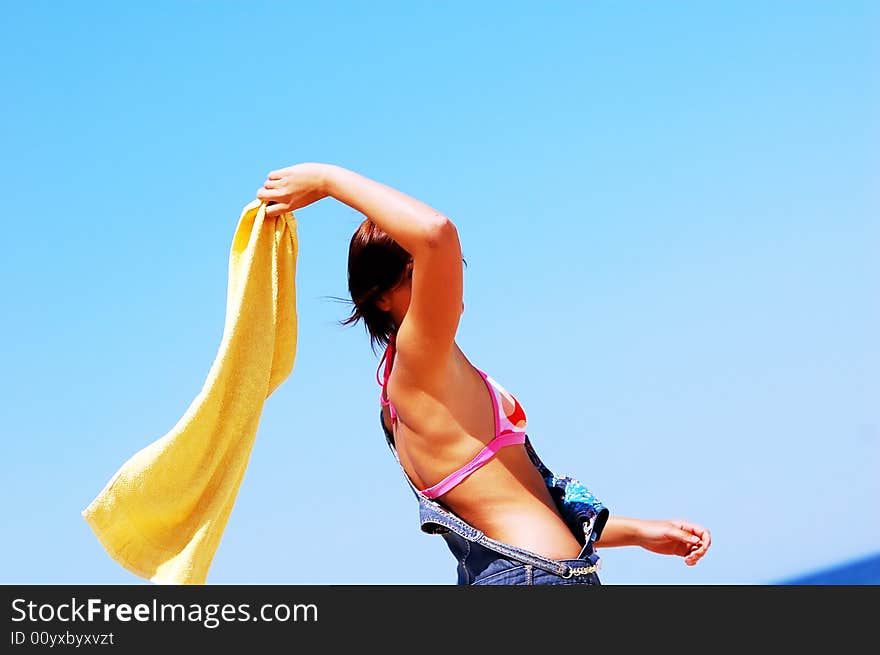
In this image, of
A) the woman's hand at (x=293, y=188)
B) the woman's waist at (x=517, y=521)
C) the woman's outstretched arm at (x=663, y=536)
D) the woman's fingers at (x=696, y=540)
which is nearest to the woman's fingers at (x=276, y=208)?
the woman's hand at (x=293, y=188)

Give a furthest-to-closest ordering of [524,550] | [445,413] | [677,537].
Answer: [677,537]
[445,413]
[524,550]

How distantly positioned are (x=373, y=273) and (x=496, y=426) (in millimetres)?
609

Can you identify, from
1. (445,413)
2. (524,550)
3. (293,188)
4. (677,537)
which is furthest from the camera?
(677,537)

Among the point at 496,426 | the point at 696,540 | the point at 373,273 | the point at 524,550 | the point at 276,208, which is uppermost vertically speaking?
the point at 276,208

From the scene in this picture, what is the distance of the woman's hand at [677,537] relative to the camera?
→ 3.46 meters

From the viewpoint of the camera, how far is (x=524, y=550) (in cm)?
282

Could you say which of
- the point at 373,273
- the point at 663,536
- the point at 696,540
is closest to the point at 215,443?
the point at 373,273

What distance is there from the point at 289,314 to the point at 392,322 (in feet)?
1.21

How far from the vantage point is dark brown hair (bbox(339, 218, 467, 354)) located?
3045mm

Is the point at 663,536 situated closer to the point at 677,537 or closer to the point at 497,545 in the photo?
the point at 677,537

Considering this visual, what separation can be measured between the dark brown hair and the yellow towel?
26 centimetres

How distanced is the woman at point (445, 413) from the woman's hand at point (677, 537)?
482 mm

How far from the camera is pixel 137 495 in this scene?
295 cm
